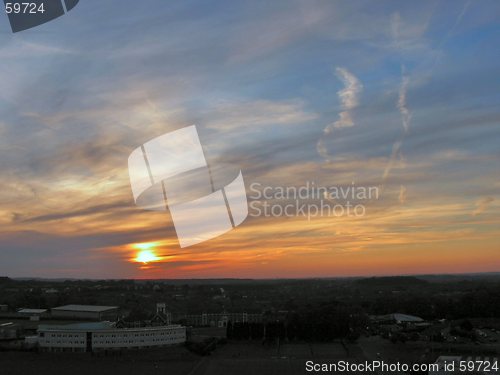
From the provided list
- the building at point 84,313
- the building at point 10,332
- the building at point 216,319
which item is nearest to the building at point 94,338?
the building at point 10,332

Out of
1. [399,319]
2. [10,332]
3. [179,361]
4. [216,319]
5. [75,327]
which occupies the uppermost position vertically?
[75,327]

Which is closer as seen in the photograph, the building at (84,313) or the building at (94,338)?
the building at (94,338)

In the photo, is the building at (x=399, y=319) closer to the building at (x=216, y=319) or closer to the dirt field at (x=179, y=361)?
the building at (x=216, y=319)

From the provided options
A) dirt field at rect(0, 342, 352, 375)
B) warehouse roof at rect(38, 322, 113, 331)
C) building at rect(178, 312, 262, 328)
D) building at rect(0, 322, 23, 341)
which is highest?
warehouse roof at rect(38, 322, 113, 331)

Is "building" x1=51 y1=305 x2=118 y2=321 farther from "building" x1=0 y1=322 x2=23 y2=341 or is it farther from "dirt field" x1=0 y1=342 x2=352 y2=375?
"dirt field" x1=0 y1=342 x2=352 y2=375

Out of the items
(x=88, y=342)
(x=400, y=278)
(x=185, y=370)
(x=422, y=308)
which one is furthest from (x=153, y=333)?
(x=400, y=278)

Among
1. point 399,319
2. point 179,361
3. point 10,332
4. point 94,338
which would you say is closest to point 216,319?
point 399,319

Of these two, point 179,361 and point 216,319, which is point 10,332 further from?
point 216,319

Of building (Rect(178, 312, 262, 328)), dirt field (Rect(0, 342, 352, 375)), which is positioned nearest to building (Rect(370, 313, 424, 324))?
building (Rect(178, 312, 262, 328))

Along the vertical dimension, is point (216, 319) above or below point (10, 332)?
below

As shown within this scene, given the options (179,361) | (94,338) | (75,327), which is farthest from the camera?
(75,327)

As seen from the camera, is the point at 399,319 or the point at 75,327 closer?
the point at 75,327
